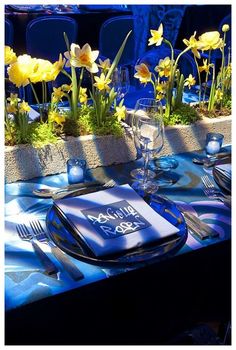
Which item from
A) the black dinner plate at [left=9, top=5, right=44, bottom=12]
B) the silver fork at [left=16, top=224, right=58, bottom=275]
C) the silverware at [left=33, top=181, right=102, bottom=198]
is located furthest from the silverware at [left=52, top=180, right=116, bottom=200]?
the black dinner plate at [left=9, top=5, right=44, bottom=12]

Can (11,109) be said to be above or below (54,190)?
above

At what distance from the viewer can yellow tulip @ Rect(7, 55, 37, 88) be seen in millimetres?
Answer: 993

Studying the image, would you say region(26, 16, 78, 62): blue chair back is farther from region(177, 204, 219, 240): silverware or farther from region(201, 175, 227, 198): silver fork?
region(177, 204, 219, 240): silverware

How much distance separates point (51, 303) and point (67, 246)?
0.12 m

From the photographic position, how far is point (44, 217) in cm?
94

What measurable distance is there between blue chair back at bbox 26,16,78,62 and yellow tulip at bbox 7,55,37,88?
1.97 metres

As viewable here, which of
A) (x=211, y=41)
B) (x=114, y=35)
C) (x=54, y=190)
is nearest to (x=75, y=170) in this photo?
(x=54, y=190)

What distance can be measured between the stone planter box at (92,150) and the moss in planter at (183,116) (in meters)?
0.02

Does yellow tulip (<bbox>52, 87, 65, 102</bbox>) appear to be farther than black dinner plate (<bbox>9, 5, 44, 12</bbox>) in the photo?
No

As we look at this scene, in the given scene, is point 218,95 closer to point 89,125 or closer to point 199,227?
point 89,125

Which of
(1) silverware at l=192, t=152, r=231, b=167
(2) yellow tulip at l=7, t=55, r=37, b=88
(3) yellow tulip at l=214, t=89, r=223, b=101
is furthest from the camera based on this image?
(3) yellow tulip at l=214, t=89, r=223, b=101

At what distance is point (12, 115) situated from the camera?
1111 mm

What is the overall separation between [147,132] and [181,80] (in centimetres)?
30

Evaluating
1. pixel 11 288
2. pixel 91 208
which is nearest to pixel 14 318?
pixel 11 288
